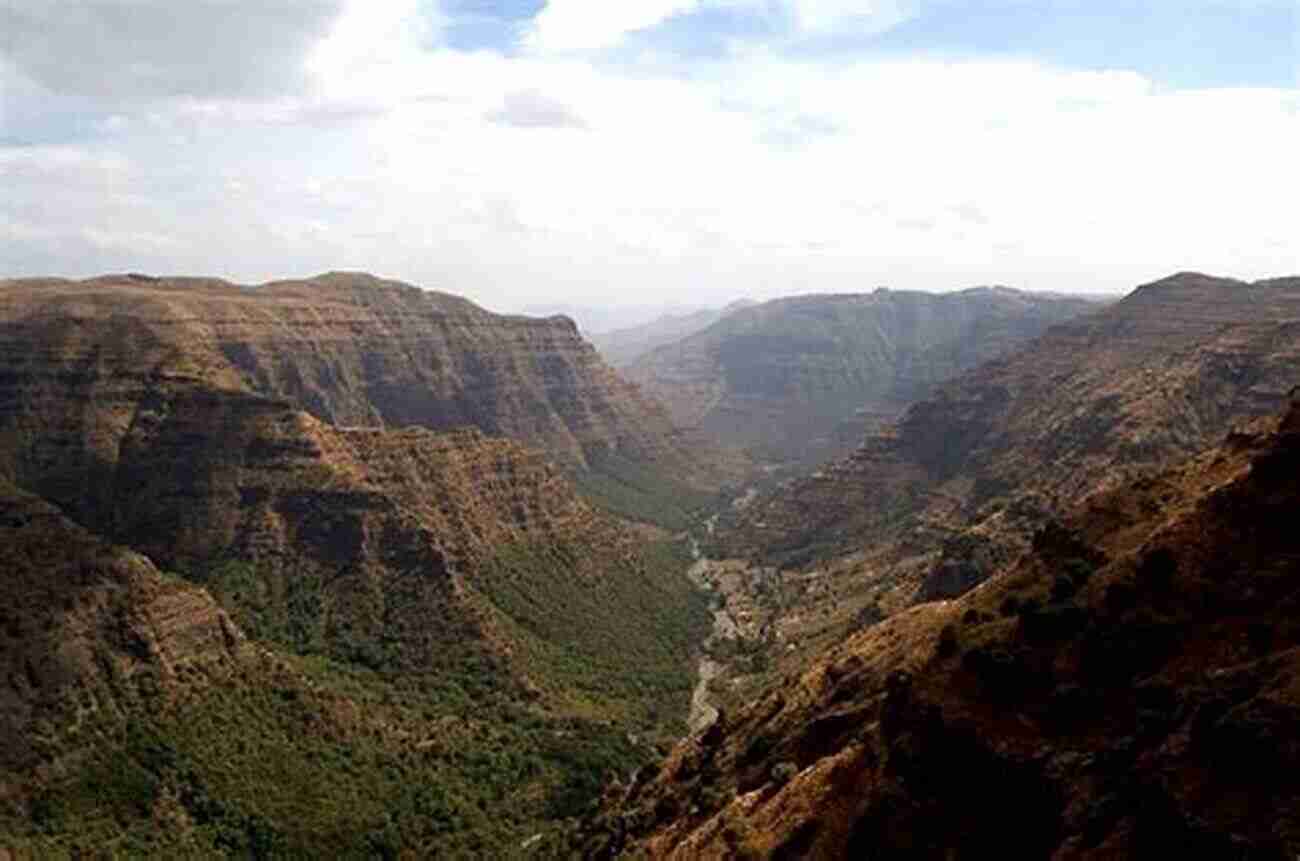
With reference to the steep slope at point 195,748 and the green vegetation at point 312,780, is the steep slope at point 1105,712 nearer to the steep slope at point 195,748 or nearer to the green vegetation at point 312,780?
the green vegetation at point 312,780

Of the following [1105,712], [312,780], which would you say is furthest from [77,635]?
[1105,712]

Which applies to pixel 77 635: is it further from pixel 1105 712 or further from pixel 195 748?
pixel 1105 712

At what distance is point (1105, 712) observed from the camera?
65312mm

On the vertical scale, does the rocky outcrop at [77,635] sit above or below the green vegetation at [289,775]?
above

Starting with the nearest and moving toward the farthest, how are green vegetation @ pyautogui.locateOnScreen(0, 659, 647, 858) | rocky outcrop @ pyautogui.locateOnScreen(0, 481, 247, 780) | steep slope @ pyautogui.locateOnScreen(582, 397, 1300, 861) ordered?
steep slope @ pyautogui.locateOnScreen(582, 397, 1300, 861) → green vegetation @ pyautogui.locateOnScreen(0, 659, 647, 858) → rocky outcrop @ pyautogui.locateOnScreen(0, 481, 247, 780)

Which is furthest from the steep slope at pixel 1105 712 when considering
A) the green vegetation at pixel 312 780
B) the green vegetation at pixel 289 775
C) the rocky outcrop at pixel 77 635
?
the rocky outcrop at pixel 77 635

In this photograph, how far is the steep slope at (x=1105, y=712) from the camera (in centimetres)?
5275

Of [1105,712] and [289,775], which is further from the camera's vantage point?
[289,775]

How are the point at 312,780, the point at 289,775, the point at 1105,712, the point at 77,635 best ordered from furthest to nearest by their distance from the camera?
the point at 312,780
the point at 289,775
the point at 77,635
the point at 1105,712

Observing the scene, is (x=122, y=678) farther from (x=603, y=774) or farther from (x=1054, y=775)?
(x=1054, y=775)

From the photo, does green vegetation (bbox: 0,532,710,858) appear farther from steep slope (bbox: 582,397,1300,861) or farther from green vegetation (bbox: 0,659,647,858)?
steep slope (bbox: 582,397,1300,861)

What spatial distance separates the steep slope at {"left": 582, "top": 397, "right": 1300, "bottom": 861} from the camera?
52750mm

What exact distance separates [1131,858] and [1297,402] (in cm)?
3152

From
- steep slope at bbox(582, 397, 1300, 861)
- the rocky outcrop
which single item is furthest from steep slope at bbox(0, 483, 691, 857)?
steep slope at bbox(582, 397, 1300, 861)
